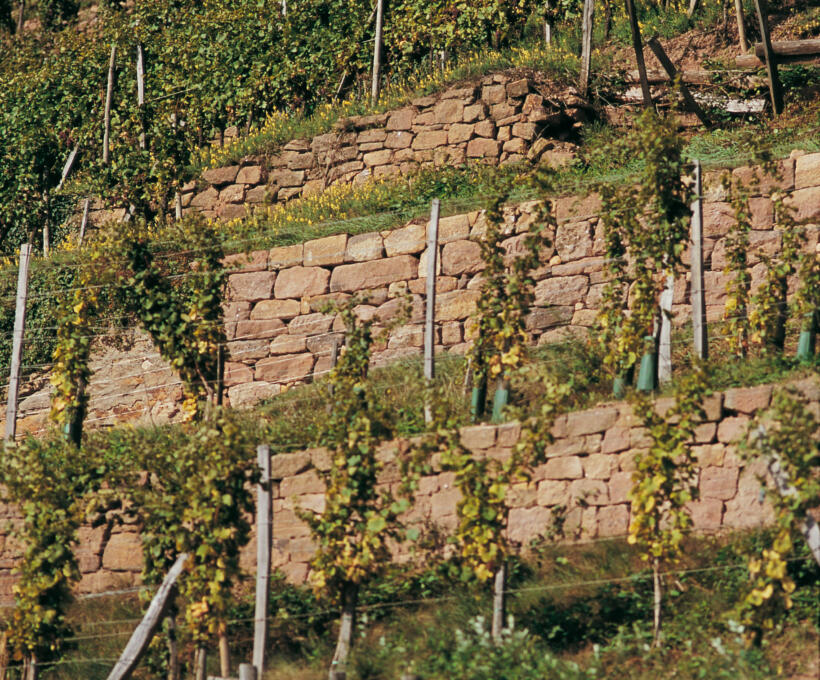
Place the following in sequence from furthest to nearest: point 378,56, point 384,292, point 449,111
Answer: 1. point 378,56
2. point 449,111
3. point 384,292

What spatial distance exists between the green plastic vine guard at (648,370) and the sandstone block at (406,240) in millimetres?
2745

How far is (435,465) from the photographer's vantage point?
917 centimetres

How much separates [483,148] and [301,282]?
2.24 meters

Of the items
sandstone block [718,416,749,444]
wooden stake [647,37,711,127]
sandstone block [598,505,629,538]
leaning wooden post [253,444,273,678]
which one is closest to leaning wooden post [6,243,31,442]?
leaning wooden post [253,444,273,678]

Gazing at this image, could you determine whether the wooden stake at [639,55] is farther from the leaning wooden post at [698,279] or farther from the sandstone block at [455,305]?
the sandstone block at [455,305]

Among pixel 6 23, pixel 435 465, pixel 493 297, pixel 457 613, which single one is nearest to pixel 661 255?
pixel 493 297

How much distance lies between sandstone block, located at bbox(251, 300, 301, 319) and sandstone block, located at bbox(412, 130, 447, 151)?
225cm

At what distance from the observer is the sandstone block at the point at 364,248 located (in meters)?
11.4

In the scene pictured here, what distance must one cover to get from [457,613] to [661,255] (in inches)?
113

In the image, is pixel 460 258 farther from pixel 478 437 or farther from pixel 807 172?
pixel 807 172

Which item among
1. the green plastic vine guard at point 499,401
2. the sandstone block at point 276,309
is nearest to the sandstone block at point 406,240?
the sandstone block at point 276,309

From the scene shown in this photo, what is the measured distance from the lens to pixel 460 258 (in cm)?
1115

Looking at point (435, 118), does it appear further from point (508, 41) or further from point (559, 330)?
point (559, 330)

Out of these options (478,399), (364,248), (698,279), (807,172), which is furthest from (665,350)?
(364,248)
